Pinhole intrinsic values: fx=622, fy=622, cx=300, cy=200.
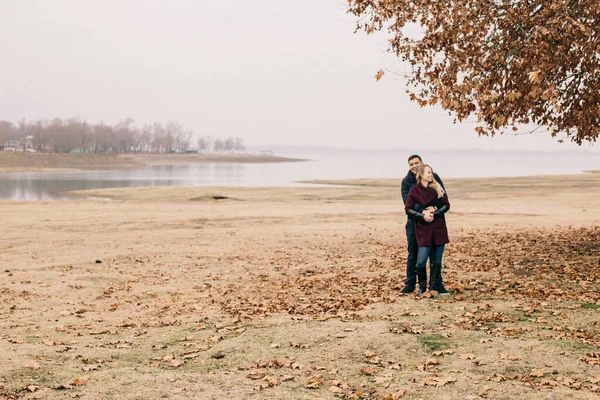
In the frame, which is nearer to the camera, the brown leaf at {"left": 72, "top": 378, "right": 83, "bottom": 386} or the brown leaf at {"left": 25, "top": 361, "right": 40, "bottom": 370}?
the brown leaf at {"left": 72, "top": 378, "right": 83, "bottom": 386}

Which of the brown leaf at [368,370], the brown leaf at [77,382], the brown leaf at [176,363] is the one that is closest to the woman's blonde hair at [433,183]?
the brown leaf at [368,370]

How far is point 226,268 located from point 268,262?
1.56 metres

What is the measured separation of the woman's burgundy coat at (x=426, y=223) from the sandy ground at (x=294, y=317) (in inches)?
52.1

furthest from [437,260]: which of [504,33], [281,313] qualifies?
[504,33]

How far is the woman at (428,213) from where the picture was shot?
A: 12.3 metres

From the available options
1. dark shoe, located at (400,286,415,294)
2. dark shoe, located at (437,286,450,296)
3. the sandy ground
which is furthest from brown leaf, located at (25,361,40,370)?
dark shoe, located at (437,286,450,296)

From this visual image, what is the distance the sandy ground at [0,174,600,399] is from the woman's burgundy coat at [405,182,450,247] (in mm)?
1322

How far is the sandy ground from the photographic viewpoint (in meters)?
8.61

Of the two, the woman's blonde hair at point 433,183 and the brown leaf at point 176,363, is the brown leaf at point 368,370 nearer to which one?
the brown leaf at point 176,363

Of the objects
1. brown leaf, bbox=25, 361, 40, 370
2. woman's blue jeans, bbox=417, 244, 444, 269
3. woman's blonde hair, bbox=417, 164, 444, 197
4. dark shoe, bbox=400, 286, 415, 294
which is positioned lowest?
brown leaf, bbox=25, 361, 40, 370

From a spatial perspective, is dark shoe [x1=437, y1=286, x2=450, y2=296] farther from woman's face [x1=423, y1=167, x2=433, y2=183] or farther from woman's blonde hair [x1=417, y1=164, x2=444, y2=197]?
woman's face [x1=423, y1=167, x2=433, y2=183]

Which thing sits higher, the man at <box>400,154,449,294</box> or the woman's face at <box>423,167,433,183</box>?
the woman's face at <box>423,167,433,183</box>

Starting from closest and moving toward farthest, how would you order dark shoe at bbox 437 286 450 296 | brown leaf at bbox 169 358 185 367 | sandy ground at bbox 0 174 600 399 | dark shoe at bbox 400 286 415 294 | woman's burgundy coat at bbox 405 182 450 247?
sandy ground at bbox 0 174 600 399 < brown leaf at bbox 169 358 185 367 < woman's burgundy coat at bbox 405 182 450 247 < dark shoe at bbox 437 286 450 296 < dark shoe at bbox 400 286 415 294

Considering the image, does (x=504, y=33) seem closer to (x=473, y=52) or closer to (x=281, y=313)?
(x=473, y=52)
